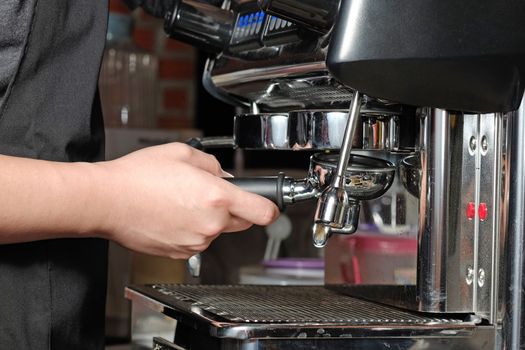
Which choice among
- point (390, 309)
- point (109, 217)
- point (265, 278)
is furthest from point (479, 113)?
point (265, 278)

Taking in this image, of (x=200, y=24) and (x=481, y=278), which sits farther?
(x=200, y=24)

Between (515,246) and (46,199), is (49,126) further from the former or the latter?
(515,246)

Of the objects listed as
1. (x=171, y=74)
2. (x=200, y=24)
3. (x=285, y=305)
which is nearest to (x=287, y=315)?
(x=285, y=305)

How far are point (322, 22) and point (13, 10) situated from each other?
0.74ft

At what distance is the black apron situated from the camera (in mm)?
691

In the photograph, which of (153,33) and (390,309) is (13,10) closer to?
(390,309)

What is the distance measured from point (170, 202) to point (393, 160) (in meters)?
0.20

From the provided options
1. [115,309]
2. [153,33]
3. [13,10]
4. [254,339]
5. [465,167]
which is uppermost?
[153,33]

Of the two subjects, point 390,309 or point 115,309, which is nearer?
point 390,309

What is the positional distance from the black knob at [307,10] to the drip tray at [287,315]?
7.8 inches

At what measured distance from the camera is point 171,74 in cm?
247

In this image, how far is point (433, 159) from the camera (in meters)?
0.68

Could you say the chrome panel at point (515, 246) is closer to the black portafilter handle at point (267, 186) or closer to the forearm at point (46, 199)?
the black portafilter handle at point (267, 186)

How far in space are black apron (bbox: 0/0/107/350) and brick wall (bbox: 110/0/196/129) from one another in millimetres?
1704
